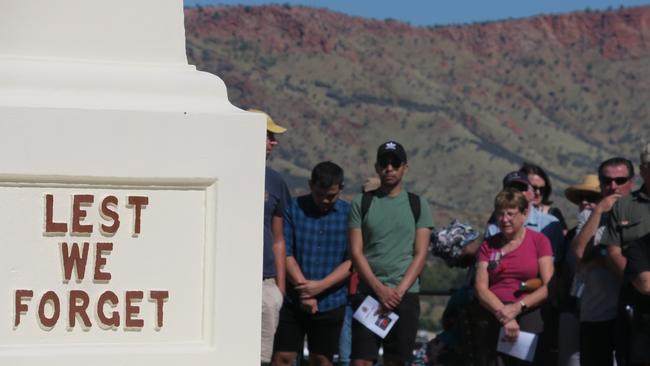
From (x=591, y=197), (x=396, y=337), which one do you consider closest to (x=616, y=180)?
(x=591, y=197)

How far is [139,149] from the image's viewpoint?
181 inches

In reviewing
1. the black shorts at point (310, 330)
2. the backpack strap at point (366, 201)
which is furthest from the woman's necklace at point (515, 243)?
the black shorts at point (310, 330)

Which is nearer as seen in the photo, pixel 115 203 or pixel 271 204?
pixel 115 203

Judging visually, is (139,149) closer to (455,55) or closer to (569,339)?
(569,339)

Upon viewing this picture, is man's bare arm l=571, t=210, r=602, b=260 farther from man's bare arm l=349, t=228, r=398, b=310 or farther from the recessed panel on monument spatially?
the recessed panel on monument

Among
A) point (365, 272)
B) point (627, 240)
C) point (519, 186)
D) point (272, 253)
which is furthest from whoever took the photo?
point (519, 186)

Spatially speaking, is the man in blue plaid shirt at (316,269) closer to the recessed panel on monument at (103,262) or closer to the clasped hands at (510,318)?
the clasped hands at (510,318)

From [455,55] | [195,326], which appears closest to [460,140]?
[455,55]

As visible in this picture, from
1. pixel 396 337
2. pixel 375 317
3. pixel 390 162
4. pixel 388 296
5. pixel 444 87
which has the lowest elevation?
pixel 396 337

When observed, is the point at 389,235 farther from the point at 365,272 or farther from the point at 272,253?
the point at 272,253

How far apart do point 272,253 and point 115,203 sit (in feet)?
16.1

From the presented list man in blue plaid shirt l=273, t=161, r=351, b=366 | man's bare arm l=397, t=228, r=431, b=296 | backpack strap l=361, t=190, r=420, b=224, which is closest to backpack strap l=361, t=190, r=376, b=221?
backpack strap l=361, t=190, r=420, b=224

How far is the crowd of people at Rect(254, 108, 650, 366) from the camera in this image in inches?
357

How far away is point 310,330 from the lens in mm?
9984
